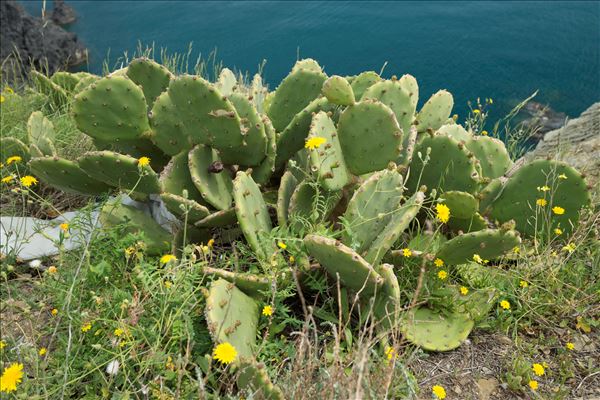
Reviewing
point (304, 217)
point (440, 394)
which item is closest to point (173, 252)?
point (304, 217)

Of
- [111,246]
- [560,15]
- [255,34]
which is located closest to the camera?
[111,246]

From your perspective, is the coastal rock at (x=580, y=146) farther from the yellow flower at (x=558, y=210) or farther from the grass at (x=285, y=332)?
Answer: the grass at (x=285, y=332)

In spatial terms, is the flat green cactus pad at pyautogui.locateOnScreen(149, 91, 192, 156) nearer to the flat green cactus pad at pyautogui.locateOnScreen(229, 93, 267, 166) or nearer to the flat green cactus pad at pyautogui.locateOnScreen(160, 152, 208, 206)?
the flat green cactus pad at pyautogui.locateOnScreen(160, 152, 208, 206)

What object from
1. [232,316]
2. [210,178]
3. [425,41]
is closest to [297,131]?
[210,178]

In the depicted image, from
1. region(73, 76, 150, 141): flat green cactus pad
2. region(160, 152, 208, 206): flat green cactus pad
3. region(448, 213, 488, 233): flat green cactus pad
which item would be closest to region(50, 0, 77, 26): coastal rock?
region(73, 76, 150, 141): flat green cactus pad

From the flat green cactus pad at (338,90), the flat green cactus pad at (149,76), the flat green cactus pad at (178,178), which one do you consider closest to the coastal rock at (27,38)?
the flat green cactus pad at (149,76)

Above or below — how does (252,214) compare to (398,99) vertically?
below

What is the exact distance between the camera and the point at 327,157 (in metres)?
2.20

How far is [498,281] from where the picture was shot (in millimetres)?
2207

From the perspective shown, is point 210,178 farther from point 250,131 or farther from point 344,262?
point 344,262

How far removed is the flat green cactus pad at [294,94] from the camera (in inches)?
105

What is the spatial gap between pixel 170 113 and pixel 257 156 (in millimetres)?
420

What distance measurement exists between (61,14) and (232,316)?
16.8 m

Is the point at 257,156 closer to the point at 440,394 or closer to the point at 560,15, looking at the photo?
the point at 440,394
